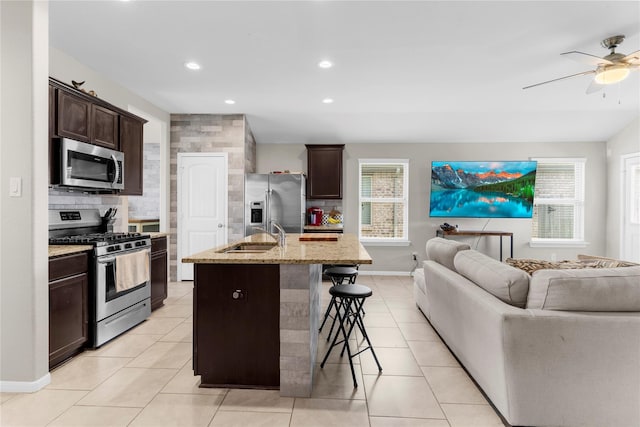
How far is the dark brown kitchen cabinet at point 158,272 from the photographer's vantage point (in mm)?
3678

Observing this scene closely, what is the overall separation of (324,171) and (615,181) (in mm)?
4948

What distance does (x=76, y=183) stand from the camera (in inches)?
111

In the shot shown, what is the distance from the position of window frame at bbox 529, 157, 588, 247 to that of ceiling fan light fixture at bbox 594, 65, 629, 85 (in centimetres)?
298

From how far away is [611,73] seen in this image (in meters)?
3.02

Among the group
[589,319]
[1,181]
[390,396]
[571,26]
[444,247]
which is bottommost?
[390,396]

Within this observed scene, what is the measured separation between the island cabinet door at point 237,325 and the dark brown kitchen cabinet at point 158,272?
73.4 inches

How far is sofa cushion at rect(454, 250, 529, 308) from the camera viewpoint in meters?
1.86

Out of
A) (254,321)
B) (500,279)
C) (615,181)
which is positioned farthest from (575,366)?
(615,181)

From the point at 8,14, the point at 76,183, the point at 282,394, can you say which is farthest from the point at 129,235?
the point at 282,394

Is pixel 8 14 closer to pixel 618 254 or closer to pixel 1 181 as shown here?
pixel 1 181

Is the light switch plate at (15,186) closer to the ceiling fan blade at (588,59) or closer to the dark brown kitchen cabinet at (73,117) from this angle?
the dark brown kitchen cabinet at (73,117)

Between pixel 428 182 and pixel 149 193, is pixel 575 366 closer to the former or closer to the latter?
pixel 428 182

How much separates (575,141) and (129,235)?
703cm

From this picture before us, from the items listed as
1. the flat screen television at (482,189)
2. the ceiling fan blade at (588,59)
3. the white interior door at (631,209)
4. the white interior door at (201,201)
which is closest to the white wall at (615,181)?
the white interior door at (631,209)
